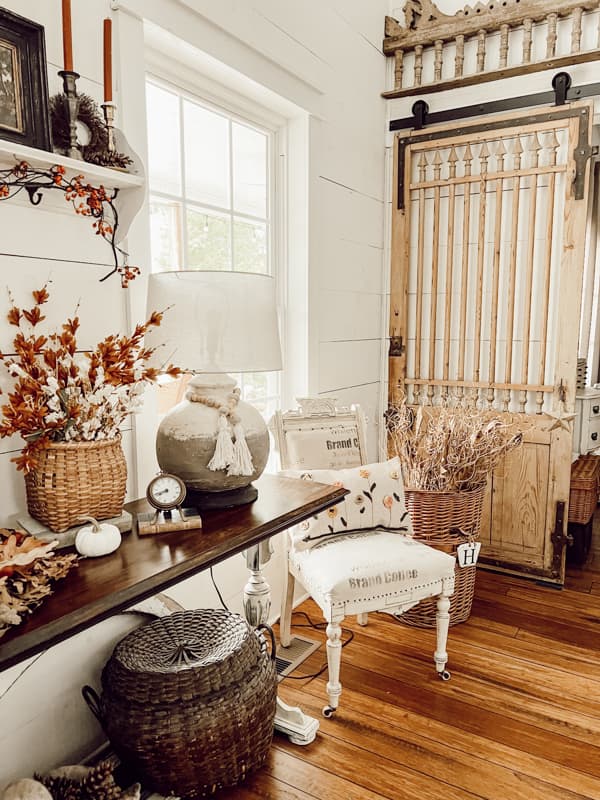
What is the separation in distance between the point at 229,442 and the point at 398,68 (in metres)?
2.52

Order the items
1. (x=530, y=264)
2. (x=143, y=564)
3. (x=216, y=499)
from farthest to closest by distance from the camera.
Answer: (x=530, y=264)
(x=216, y=499)
(x=143, y=564)

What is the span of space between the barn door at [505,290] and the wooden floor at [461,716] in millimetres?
600

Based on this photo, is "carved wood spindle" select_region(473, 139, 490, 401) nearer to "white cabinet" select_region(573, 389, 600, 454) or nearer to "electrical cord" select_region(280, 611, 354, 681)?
"white cabinet" select_region(573, 389, 600, 454)

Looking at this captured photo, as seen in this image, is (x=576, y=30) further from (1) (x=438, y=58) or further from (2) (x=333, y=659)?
(2) (x=333, y=659)

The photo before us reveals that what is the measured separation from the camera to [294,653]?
2.45 meters

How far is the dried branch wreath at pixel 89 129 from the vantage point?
1435mm

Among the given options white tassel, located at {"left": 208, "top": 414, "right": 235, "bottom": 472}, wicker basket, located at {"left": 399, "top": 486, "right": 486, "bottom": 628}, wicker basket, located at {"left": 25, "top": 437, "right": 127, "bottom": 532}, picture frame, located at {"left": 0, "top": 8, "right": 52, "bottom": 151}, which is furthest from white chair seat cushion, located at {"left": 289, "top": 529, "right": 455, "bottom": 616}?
picture frame, located at {"left": 0, "top": 8, "right": 52, "bottom": 151}

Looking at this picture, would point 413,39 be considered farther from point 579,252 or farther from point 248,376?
point 248,376

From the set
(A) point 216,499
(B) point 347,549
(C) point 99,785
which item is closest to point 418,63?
(B) point 347,549

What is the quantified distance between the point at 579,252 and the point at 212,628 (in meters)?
2.35

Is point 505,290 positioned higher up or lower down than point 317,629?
higher up

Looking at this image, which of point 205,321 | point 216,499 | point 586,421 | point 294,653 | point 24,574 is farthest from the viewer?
point 586,421

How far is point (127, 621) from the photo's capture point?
1.90m

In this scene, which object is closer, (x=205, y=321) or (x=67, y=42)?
(x=67, y=42)
